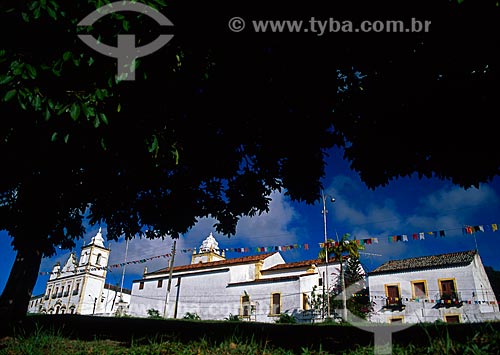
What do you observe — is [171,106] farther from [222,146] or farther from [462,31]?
[462,31]

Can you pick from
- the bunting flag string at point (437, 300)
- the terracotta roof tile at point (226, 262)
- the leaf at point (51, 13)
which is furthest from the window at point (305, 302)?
the leaf at point (51, 13)

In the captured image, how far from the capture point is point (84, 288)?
57.8 m

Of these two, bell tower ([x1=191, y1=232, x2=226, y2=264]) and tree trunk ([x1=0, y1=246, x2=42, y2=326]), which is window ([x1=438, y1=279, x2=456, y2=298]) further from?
bell tower ([x1=191, y1=232, x2=226, y2=264])

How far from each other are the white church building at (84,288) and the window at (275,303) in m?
32.5

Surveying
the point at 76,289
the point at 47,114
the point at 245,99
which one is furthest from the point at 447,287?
the point at 76,289

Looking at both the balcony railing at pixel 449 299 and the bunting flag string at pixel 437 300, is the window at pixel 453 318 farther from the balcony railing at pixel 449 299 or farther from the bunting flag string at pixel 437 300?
the bunting flag string at pixel 437 300

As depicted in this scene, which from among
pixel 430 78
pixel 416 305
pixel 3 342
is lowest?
pixel 3 342

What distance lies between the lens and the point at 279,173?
891 centimetres

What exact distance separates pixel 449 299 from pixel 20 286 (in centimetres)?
3024

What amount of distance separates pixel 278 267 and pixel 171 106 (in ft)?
106

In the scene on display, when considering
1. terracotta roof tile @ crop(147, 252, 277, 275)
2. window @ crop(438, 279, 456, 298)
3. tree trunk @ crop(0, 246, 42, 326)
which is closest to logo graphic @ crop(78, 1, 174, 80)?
tree trunk @ crop(0, 246, 42, 326)

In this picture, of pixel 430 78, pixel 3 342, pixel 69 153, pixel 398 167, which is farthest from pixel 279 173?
pixel 3 342

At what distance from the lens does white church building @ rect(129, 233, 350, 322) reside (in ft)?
107

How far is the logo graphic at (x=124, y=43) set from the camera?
4.13 meters
